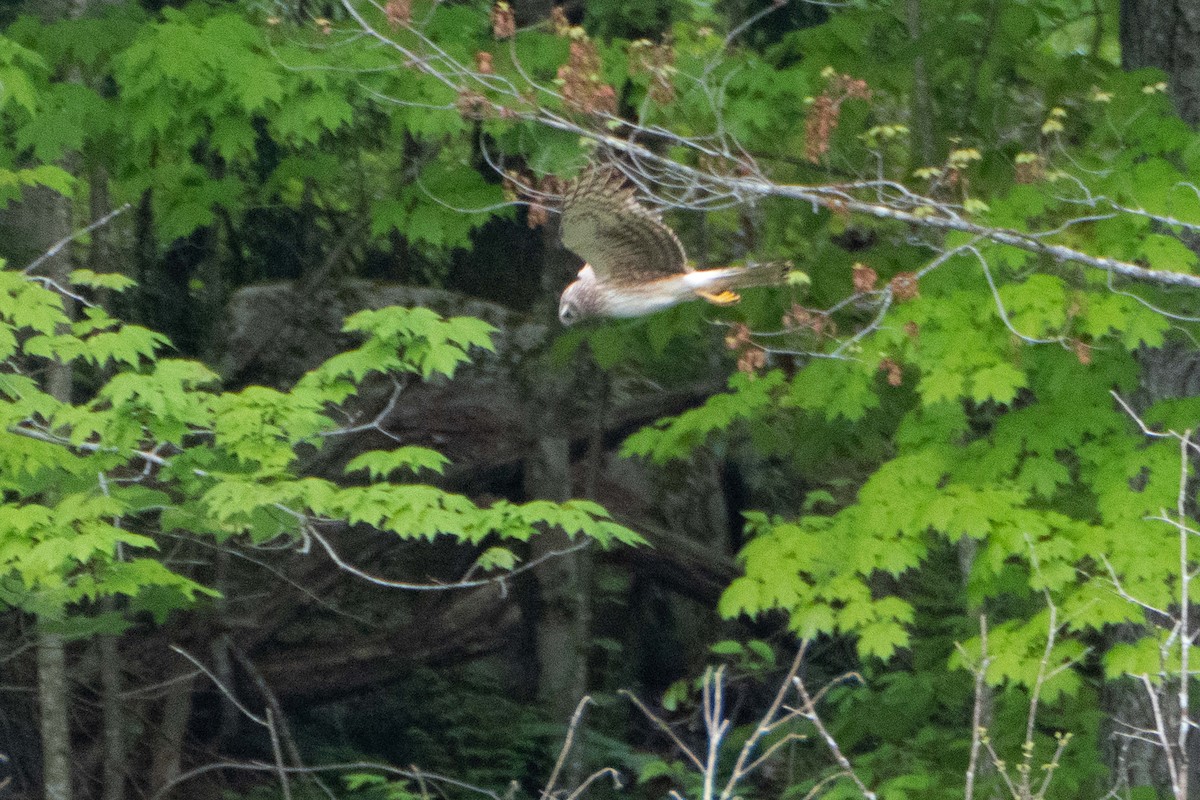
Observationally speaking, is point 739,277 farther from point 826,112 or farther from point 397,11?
point 397,11

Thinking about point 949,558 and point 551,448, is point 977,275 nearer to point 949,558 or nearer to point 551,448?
point 551,448

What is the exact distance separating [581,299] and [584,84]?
77 cm

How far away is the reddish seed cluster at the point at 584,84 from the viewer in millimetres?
5043

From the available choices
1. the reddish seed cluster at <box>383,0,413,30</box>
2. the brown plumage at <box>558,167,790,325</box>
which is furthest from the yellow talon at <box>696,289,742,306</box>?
the reddish seed cluster at <box>383,0,413,30</box>

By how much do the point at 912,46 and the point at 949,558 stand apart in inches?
178

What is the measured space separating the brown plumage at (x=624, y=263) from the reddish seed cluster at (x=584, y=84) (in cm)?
24

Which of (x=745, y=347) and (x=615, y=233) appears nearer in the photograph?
(x=615, y=233)

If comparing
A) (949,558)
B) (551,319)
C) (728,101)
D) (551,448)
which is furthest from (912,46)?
(949,558)

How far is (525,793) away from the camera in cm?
912

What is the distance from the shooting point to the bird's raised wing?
499 centimetres

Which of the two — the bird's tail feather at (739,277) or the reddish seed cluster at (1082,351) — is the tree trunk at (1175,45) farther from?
the bird's tail feather at (739,277)

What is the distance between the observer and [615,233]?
16.8ft

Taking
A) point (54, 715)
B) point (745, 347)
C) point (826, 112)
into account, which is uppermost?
point (826, 112)

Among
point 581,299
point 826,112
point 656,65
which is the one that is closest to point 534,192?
point 581,299
